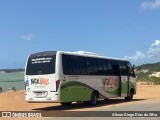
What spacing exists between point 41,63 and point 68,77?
4.99ft

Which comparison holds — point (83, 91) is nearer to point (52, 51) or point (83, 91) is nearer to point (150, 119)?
point (52, 51)

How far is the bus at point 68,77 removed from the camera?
21375 millimetres

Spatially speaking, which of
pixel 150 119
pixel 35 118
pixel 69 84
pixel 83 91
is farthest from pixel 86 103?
pixel 150 119

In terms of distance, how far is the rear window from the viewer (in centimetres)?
2152

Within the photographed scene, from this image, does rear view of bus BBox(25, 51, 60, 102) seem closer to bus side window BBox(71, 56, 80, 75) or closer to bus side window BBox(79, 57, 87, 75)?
bus side window BBox(71, 56, 80, 75)

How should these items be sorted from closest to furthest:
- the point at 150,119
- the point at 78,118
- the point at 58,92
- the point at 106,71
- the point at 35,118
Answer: the point at 150,119 < the point at 78,118 < the point at 35,118 < the point at 58,92 < the point at 106,71

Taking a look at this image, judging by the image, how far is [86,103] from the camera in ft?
80.7

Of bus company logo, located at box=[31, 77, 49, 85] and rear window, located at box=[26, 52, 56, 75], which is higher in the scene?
rear window, located at box=[26, 52, 56, 75]

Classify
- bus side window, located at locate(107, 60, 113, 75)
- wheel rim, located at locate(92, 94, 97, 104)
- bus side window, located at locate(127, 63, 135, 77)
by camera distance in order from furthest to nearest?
bus side window, located at locate(127, 63, 135, 77)
bus side window, located at locate(107, 60, 113, 75)
wheel rim, located at locate(92, 94, 97, 104)

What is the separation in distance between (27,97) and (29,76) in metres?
1.06

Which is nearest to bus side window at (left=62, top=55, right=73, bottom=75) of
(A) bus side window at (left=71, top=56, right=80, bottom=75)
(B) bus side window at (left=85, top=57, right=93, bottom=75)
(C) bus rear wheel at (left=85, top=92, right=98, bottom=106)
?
(A) bus side window at (left=71, top=56, right=80, bottom=75)

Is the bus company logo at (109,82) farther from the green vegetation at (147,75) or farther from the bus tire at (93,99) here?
the green vegetation at (147,75)

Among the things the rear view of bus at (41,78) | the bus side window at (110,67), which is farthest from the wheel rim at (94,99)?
the rear view of bus at (41,78)

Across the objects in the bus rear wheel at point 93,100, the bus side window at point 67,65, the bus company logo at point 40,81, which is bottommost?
the bus rear wheel at point 93,100
